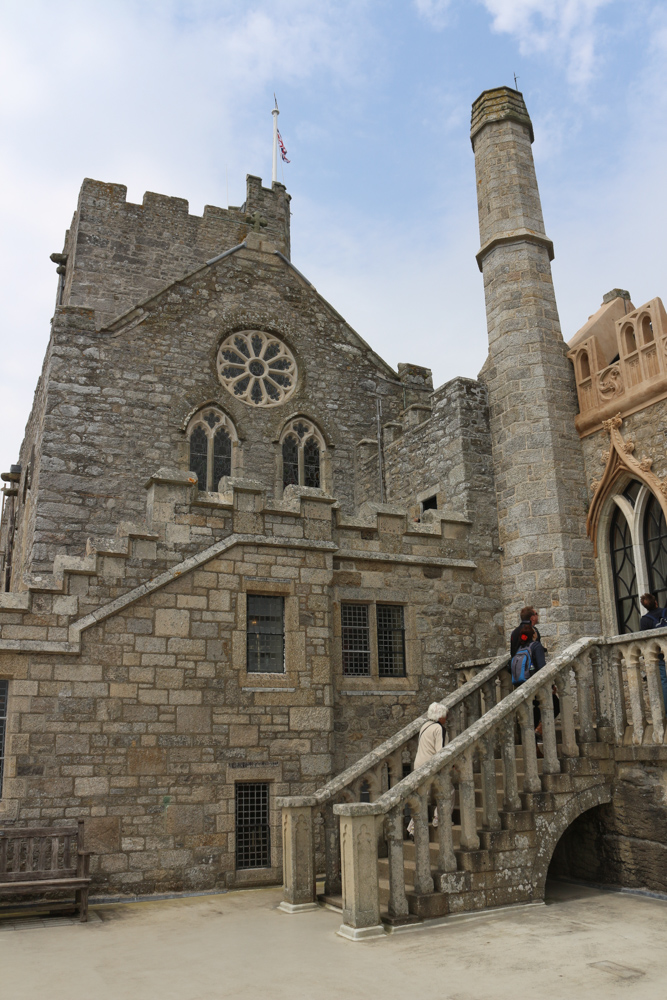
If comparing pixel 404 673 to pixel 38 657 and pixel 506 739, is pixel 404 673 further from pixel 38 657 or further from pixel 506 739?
pixel 38 657

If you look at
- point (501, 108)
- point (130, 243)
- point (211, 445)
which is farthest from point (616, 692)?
point (130, 243)

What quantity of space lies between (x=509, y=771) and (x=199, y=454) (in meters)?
8.44

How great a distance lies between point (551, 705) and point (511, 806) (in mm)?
1114

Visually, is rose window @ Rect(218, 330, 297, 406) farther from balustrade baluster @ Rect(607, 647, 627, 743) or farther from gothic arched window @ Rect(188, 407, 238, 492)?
balustrade baluster @ Rect(607, 647, 627, 743)

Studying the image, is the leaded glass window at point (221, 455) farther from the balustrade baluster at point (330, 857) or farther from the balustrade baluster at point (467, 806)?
the balustrade baluster at point (467, 806)

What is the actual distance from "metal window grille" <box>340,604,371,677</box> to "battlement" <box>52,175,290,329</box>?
1025cm

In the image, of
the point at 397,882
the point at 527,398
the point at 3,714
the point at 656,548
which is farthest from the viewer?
the point at 527,398

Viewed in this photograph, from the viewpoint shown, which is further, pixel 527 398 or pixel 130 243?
A: pixel 130 243

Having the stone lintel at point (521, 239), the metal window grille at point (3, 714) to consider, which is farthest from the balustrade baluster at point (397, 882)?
the stone lintel at point (521, 239)

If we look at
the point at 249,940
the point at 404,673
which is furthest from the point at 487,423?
the point at 249,940

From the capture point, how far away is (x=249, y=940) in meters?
6.89

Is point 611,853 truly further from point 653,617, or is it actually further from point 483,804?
point 653,617

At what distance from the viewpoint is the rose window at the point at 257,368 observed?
1509 centimetres

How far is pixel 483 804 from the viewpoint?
307 inches
